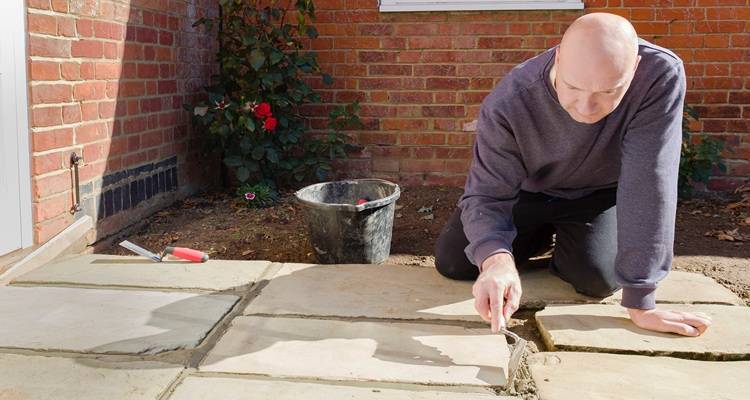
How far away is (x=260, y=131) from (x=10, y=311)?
91.5 inches

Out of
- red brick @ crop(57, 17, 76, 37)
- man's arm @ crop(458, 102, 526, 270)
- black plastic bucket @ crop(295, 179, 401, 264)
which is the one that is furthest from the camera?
black plastic bucket @ crop(295, 179, 401, 264)

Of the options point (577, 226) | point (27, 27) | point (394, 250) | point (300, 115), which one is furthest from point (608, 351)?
point (300, 115)

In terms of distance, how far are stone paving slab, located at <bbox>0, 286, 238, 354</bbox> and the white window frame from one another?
9.28 feet

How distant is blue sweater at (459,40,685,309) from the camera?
7.55 feet

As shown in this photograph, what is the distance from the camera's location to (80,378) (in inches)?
79.3

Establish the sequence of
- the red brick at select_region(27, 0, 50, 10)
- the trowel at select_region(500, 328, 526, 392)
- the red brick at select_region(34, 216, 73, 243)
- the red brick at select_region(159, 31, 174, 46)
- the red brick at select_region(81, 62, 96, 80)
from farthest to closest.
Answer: the red brick at select_region(159, 31, 174, 46), the red brick at select_region(81, 62, 96, 80), the red brick at select_region(34, 216, 73, 243), the red brick at select_region(27, 0, 50, 10), the trowel at select_region(500, 328, 526, 392)

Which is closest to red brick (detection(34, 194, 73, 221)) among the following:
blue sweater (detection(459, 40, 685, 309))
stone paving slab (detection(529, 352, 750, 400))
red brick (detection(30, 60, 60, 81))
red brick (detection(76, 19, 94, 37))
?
red brick (detection(30, 60, 60, 81))

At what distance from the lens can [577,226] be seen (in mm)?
2898

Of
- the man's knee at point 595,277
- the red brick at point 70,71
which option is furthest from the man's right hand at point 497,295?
the red brick at point 70,71

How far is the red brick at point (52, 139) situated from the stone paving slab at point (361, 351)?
1.29 metres

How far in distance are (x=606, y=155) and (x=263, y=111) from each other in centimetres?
243

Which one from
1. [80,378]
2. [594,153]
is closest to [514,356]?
[594,153]

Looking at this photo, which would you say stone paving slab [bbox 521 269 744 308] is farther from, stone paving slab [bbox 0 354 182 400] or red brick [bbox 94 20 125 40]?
red brick [bbox 94 20 125 40]

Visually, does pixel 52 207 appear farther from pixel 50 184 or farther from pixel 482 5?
pixel 482 5
